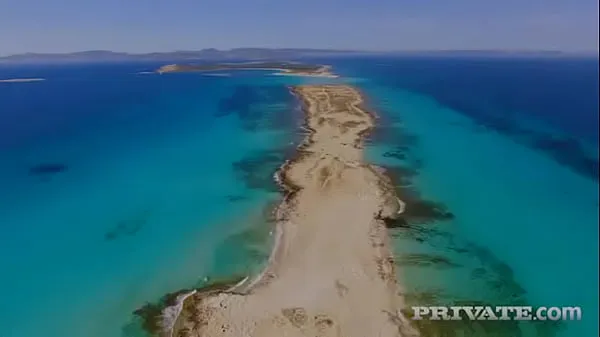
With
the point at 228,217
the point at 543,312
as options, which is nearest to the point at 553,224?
the point at 543,312

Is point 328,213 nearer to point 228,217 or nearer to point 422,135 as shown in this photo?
point 228,217

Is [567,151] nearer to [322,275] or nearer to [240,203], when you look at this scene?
[240,203]

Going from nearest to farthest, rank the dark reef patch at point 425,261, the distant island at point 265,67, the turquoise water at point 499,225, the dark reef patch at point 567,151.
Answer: the turquoise water at point 499,225 < the dark reef patch at point 425,261 < the dark reef patch at point 567,151 < the distant island at point 265,67

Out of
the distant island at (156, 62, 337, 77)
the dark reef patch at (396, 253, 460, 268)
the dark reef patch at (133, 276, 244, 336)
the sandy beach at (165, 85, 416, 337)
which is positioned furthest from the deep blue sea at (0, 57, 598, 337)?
the distant island at (156, 62, 337, 77)

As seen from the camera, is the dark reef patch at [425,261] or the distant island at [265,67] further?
the distant island at [265,67]
